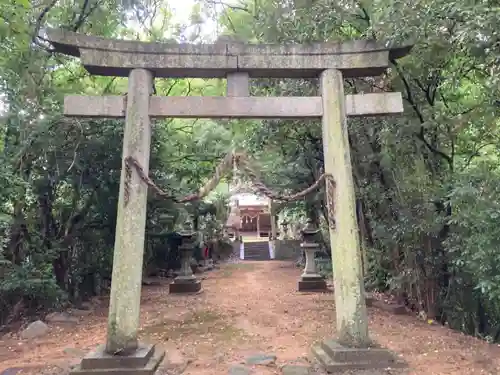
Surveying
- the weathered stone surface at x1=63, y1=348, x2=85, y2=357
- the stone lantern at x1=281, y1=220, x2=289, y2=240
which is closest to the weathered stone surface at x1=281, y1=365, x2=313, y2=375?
the weathered stone surface at x1=63, y1=348, x2=85, y2=357

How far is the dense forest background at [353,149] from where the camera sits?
17.5ft

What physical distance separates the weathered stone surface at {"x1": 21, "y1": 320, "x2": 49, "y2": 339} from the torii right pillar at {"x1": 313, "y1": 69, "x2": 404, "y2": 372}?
4677 mm

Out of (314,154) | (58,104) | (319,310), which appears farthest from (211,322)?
(314,154)

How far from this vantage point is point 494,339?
23.3 ft

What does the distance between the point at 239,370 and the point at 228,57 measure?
12.6ft

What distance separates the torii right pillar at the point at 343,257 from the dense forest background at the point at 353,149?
1091 mm

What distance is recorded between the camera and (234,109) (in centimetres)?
522

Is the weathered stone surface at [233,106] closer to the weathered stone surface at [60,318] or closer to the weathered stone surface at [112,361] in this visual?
the weathered stone surface at [112,361]

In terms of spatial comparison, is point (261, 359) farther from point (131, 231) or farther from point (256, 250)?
point (256, 250)

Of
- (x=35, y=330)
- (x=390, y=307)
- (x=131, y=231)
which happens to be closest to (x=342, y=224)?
(x=131, y=231)

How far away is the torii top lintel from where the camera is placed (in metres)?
5.16

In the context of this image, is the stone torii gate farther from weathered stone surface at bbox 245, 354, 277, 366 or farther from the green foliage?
the green foliage

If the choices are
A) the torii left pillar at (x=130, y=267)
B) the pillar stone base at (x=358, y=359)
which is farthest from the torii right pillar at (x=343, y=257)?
the torii left pillar at (x=130, y=267)

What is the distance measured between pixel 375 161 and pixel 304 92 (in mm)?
2068
